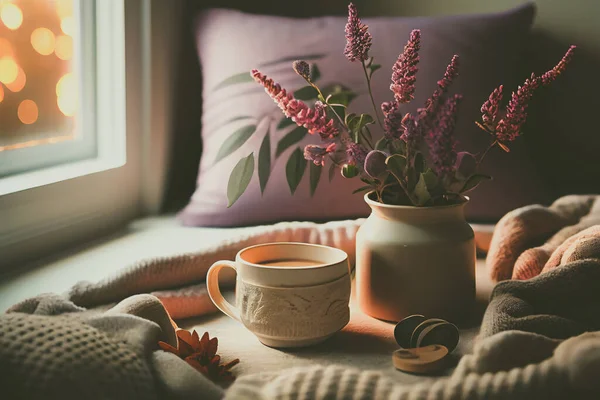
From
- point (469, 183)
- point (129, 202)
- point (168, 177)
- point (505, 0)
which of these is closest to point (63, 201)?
point (129, 202)

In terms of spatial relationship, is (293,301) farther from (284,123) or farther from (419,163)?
(284,123)

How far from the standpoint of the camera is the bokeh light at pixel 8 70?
94 centimetres

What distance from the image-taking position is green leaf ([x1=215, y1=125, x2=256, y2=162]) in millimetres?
1165

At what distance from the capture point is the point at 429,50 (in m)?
1.20

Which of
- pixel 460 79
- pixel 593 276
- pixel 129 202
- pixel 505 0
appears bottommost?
pixel 129 202

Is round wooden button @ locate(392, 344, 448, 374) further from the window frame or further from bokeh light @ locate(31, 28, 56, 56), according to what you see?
bokeh light @ locate(31, 28, 56, 56)

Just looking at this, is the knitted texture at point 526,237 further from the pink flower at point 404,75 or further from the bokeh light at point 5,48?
the bokeh light at point 5,48

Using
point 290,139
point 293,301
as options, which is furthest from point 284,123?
point 293,301

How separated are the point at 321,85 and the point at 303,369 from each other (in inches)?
28.6

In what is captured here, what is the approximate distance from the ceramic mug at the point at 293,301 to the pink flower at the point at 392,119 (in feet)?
0.52

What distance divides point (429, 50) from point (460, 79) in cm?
8

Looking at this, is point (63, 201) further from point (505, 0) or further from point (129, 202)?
point (505, 0)

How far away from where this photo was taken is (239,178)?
3.73 feet

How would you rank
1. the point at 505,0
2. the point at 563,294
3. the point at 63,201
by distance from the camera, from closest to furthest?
the point at 563,294 → the point at 63,201 → the point at 505,0
